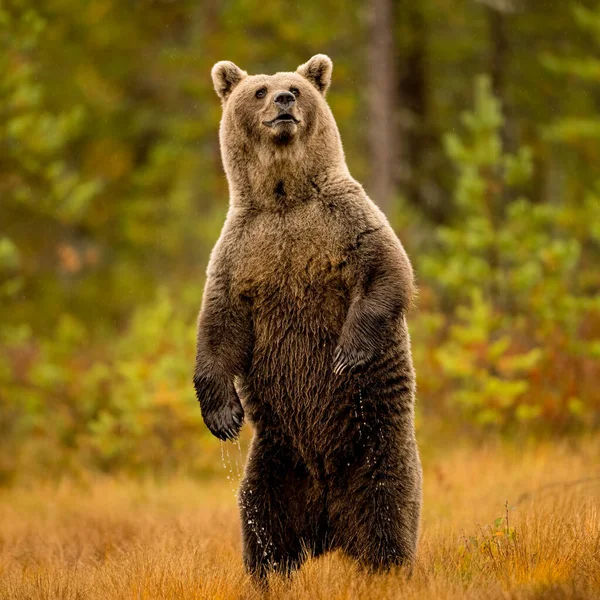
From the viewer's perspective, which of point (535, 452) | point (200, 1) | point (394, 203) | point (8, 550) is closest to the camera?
point (8, 550)

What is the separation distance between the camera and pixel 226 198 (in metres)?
16.0

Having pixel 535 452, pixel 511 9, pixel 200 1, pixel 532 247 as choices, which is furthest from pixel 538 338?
pixel 200 1

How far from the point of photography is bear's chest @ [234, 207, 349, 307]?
4.49 m

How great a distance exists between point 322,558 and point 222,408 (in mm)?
871

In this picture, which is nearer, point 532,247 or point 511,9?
point 532,247

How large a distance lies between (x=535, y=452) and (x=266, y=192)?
14.5 ft

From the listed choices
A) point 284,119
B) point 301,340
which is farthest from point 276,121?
point 301,340

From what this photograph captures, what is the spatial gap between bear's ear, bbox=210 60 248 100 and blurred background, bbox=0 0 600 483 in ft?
13.0

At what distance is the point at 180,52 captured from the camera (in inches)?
592

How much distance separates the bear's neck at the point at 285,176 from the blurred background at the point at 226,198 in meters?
4.20

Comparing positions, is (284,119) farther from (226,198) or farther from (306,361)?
(226,198)

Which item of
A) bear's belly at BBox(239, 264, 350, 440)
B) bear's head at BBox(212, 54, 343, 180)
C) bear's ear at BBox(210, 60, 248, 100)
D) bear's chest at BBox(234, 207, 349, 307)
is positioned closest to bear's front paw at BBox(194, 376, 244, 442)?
bear's belly at BBox(239, 264, 350, 440)

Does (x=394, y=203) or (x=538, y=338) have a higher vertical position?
(x=394, y=203)

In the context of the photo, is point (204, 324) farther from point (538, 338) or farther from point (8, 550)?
point (538, 338)
